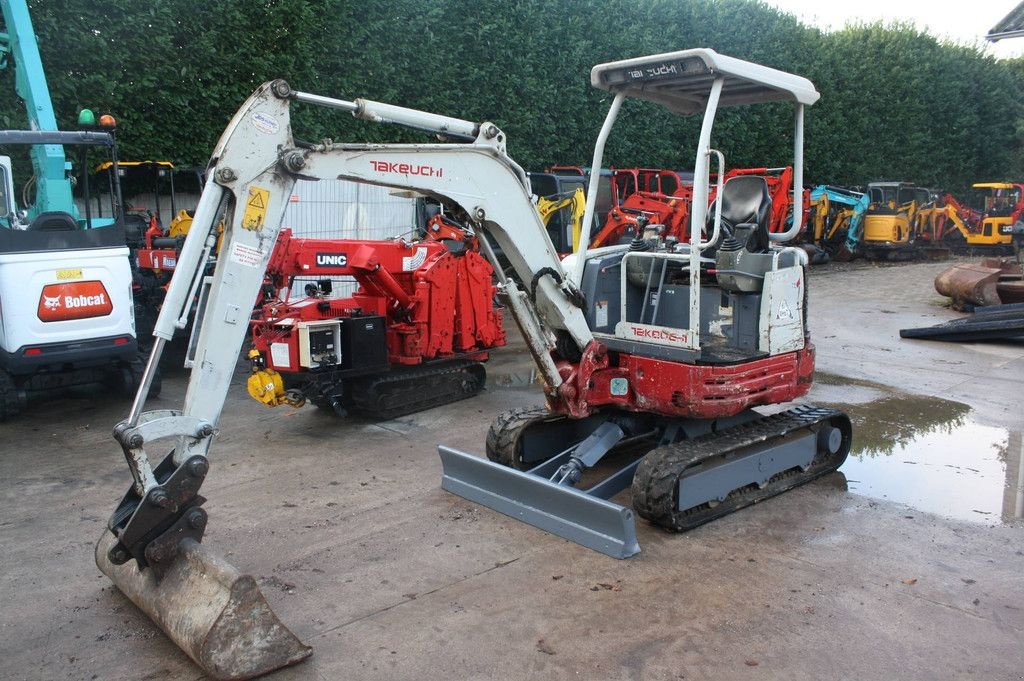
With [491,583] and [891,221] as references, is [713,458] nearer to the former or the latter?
[491,583]

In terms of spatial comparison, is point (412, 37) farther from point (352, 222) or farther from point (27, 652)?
point (27, 652)

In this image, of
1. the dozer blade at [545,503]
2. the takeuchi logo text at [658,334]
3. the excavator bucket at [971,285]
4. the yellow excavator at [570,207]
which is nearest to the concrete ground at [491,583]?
the dozer blade at [545,503]

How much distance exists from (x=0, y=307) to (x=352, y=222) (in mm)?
6385

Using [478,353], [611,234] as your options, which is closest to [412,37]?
[611,234]

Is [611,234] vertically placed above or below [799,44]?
below

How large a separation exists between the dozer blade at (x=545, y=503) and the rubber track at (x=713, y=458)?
22 cm

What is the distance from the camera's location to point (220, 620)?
3627 millimetres

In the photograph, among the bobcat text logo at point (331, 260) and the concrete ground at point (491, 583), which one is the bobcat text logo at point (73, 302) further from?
the bobcat text logo at point (331, 260)

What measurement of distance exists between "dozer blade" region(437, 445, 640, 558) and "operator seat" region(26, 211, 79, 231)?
482 centimetres

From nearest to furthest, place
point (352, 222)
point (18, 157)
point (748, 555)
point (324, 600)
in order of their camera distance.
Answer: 1. point (324, 600)
2. point (748, 555)
3. point (18, 157)
4. point (352, 222)

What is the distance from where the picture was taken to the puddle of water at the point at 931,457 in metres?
5.77

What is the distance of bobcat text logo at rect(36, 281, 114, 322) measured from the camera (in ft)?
24.9

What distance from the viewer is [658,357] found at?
5.52 meters

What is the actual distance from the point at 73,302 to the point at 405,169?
467cm
